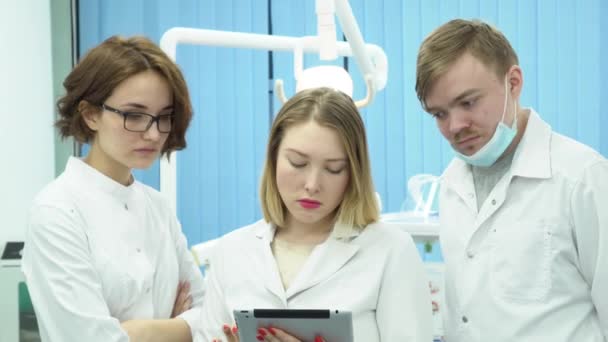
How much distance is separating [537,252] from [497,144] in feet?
0.82

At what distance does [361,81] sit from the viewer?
3633mm

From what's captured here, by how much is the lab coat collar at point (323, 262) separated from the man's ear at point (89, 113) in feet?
1.75

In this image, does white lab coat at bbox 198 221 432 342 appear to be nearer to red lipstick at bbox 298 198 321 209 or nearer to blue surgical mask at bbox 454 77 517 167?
red lipstick at bbox 298 198 321 209

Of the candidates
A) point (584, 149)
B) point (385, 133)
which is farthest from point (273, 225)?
point (385, 133)

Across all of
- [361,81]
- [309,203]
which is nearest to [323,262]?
Result: [309,203]

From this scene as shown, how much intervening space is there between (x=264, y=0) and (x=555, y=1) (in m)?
1.52

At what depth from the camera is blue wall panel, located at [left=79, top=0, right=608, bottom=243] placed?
139 inches

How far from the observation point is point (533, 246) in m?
1.47

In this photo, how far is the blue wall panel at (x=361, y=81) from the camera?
11.6 feet

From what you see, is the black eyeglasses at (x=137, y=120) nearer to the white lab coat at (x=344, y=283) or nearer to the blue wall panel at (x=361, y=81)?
the white lab coat at (x=344, y=283)

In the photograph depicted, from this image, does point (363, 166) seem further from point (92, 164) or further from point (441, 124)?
point (92, 164)

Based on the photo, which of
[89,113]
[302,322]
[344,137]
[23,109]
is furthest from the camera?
[23,109]

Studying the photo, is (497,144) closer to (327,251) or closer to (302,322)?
(327,251)

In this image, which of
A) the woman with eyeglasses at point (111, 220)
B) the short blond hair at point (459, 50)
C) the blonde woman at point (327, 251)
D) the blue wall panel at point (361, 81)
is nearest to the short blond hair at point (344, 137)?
the blonde woman at point (327, 251)
